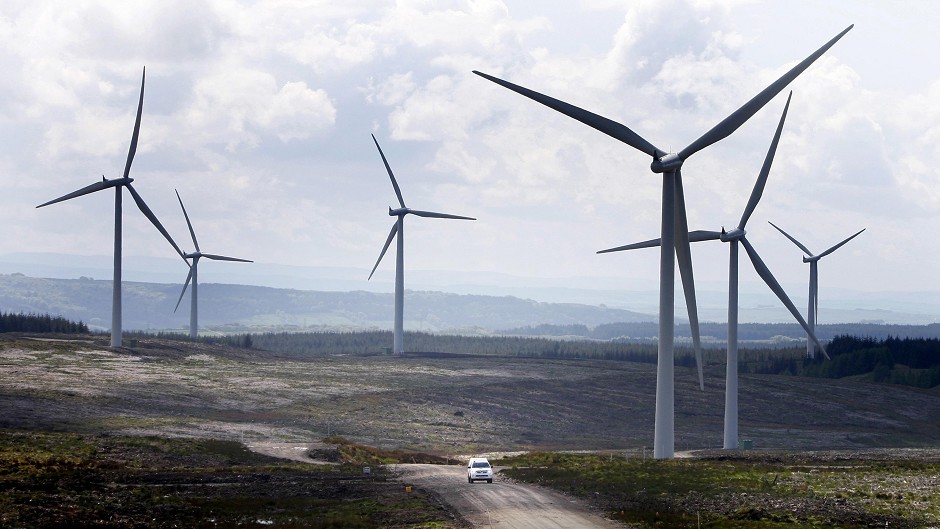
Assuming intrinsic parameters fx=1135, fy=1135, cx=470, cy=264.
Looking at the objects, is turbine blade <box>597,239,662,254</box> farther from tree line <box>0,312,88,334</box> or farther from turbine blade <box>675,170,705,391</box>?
tree line <box>0,312,88,334</box>

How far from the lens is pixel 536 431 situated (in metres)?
123

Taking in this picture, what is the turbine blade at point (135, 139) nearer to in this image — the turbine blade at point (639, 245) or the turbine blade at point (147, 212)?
the turbine blade at point (147, 212)

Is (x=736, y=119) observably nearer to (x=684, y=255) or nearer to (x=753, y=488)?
(x=684, y=255)

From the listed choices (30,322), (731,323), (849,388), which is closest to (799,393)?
(849,388)

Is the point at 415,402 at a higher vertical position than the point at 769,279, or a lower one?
lower

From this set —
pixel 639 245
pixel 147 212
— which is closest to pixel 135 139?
pixel 147 212

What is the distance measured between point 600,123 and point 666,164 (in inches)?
190

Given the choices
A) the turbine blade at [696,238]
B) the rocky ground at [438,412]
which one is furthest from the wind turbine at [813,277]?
the turbine blade at [696,238]

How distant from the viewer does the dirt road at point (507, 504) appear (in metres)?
49.7

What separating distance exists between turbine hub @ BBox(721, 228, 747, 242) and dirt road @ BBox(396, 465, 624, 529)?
115ft

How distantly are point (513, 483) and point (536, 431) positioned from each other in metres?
55.7

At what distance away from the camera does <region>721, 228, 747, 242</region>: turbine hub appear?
95.4 meters

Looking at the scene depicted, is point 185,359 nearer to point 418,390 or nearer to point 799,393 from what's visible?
point 418,390

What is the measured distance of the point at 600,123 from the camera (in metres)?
70.4
